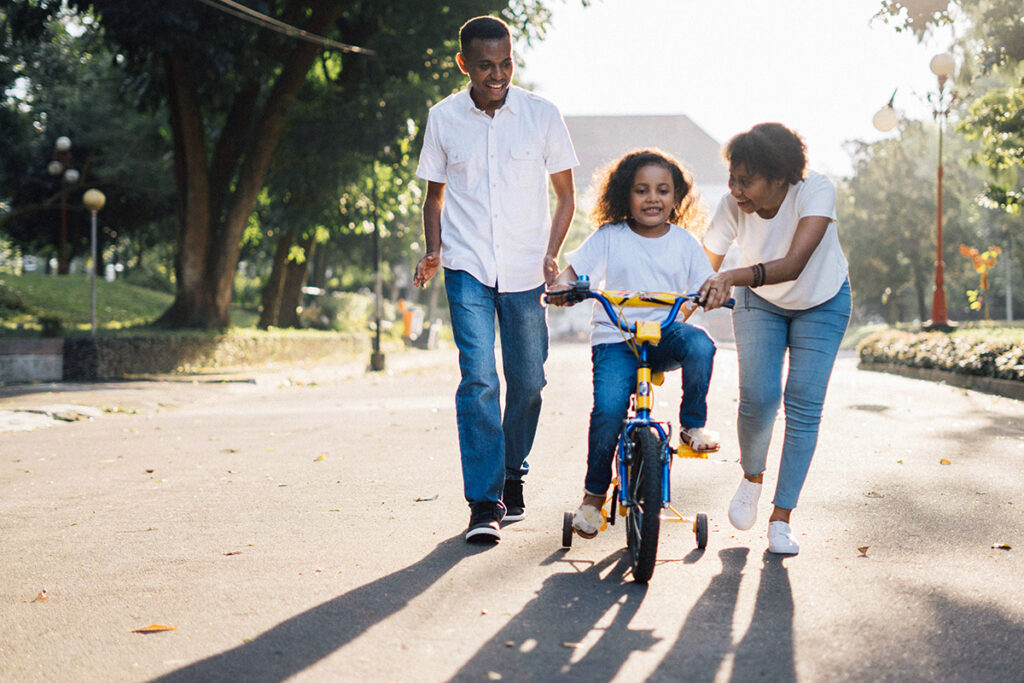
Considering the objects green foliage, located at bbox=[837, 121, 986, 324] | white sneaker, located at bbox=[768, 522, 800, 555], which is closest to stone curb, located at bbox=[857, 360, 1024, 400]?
white sneaker, located at bbox=[768, 522, 800, 555]

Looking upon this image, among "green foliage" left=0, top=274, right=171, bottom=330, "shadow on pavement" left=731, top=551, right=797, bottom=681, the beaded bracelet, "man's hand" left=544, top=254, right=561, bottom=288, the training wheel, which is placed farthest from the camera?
"green foliage" left=0, top=274, right=171, bottom=330

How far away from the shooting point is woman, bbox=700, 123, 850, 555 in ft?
14.2

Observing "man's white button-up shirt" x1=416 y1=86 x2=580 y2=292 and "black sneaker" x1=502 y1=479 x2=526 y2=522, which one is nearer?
"man's white button-up shirt" x1=416 y1=86 x2=580 y2=292

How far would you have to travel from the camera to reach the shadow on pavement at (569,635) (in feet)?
9.80

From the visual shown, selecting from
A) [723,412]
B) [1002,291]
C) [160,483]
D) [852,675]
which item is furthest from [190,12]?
[1002,291]

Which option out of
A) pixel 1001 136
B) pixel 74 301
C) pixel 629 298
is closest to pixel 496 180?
pixel 629 298

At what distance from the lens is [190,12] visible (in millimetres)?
15953

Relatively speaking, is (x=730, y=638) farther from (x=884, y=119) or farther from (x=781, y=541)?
(x=884, y=119)

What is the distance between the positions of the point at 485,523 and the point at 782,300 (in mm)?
1550

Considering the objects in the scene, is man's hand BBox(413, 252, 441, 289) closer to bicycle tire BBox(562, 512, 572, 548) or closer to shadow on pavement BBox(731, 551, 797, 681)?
bicycle tire BBox(562, 512, 572, 548)

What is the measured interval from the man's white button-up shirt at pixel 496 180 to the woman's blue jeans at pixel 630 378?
2.47ft

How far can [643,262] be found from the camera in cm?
450

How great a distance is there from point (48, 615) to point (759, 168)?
10.1 feet

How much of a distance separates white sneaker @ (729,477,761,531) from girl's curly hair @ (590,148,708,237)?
45.1 inches
